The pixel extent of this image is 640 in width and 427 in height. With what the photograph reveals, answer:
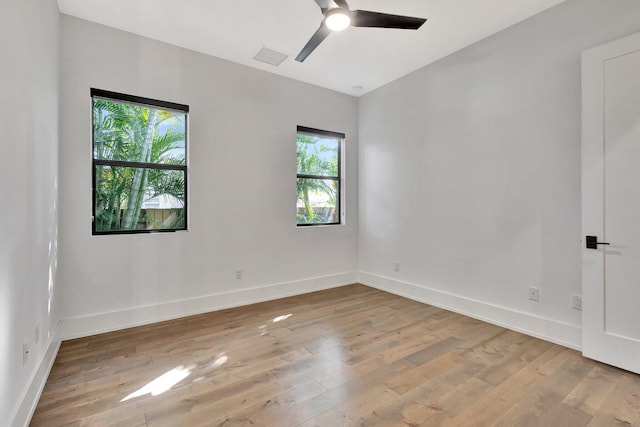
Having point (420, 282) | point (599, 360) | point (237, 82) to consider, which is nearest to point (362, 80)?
point (237, 82)

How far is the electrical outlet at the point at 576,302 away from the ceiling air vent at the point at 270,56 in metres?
3.77

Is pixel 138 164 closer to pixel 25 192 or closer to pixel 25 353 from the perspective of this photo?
pixel 25 192

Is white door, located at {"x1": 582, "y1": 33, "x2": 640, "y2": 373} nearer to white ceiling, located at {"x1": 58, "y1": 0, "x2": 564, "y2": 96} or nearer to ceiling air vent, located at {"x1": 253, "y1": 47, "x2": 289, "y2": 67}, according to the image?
white ceiling, located at {"x1": 58, "y1": 0, "x2": 564, "y2": 96}

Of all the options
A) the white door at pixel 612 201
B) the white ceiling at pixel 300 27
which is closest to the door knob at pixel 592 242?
the white door at pixel 612 201

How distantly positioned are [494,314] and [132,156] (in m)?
4.12

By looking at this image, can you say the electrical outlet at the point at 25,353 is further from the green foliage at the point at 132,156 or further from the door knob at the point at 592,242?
the door knob at the point at 592,242

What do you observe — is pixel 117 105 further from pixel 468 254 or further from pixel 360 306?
pixel 468 254

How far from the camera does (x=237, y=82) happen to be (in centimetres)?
A: 369

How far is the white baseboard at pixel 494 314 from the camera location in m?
2.60

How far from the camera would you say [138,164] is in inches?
123

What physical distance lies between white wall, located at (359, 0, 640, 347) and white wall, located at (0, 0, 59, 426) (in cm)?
367

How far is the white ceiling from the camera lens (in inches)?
104

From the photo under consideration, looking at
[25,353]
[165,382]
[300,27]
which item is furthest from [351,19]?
[25,353]

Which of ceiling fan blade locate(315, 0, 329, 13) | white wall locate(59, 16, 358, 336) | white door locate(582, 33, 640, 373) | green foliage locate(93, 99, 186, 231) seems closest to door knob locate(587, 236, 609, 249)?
white door locate(582, 33, 640, 373)
